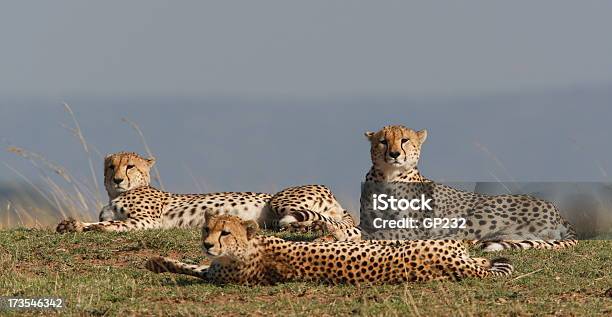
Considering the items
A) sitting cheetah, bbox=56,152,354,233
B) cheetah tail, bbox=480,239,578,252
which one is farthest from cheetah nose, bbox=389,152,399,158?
sitting cheetah, bbox=56,152,354,233

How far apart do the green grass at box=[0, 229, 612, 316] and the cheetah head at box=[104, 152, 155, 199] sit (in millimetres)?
1781

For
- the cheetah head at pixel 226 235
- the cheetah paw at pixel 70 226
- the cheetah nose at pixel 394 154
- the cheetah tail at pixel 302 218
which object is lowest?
the cheetah head at pixel 226 235

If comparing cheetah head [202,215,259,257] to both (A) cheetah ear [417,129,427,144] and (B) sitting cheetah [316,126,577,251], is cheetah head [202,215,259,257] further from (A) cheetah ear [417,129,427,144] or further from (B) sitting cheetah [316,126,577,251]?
(A) cheetah ear [417,129,427,144]

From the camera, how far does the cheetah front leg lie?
428 inches

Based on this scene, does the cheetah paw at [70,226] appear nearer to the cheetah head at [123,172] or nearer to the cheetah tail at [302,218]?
the cheetah head at [123,172]

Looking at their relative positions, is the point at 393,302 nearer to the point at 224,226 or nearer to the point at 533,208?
the point at 224,226

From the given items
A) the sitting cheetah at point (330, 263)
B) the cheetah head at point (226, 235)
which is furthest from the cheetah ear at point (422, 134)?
the cheetah head at point (226, 235)

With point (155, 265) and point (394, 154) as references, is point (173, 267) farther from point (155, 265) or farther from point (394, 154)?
point (394, 154)

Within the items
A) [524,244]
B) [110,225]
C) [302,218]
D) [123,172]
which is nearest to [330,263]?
[524,244]

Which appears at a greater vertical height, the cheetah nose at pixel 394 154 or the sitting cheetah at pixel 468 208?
the cheetah nose at pixel 394 154

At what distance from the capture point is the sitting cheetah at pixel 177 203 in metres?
11.6

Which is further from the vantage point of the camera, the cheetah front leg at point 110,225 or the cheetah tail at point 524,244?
the cheetah front leg at point 110,225

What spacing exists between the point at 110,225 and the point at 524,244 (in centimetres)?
354

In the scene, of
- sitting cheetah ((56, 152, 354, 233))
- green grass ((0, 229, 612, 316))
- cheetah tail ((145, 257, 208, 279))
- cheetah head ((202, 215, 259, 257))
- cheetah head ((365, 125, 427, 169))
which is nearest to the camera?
green grass ((0, 229, 612, 316))
